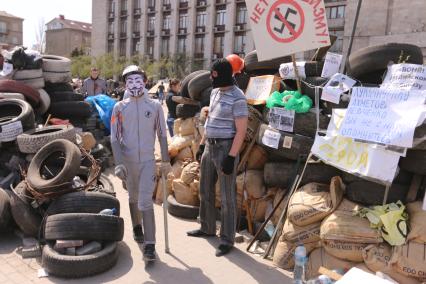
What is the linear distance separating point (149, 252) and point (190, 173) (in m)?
1.76

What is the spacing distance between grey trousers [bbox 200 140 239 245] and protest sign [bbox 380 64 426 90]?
174 cm

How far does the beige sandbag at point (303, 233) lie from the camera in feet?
13.4

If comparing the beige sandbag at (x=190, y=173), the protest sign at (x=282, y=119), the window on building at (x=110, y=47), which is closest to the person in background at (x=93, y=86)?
the beige sandbag at (x=190, y=173)

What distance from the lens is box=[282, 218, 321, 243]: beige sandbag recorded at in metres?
4.10

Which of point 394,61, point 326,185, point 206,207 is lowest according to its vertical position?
point 206,207

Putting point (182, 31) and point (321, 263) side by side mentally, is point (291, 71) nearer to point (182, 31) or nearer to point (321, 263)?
point (321, 263)

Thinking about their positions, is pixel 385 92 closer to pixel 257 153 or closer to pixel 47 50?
pixel 257 153

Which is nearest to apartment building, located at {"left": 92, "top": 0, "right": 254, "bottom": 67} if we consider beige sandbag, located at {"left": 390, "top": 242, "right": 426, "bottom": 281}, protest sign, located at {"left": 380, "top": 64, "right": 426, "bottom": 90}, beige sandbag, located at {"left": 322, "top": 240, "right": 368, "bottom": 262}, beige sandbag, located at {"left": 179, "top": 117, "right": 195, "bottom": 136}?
beige sandbag, located at {"left": 179, "top": 117, "right": 195, "bottom": 136}

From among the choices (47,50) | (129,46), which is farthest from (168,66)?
(47,50)

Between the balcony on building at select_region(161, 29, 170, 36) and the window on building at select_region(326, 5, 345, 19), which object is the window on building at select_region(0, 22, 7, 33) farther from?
the window on building at select_region(326, 5, 345, 19)

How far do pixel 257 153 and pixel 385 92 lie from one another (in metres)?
1.78

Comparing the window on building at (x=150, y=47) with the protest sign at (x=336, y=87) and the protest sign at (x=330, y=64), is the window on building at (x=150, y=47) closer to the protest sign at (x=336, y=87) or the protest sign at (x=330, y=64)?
the protest sign at (x=330, y=64)

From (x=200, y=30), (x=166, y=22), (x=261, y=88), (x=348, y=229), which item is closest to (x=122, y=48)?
(x=166, y=22)

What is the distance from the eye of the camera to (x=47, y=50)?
85062 mm
